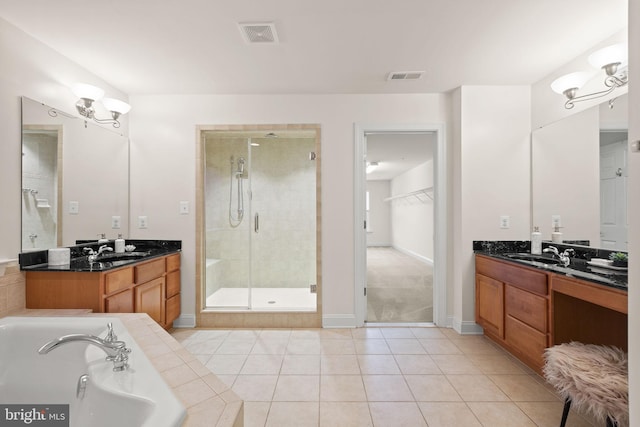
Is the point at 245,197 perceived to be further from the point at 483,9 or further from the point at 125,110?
the point at 483,9

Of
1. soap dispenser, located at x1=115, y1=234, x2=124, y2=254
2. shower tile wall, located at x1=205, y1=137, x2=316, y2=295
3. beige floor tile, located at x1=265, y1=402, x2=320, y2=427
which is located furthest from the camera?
shower tile wall, located at x1=205, y1=137, x2=316, y2=295

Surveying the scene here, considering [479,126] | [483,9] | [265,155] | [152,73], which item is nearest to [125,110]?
[152,73]

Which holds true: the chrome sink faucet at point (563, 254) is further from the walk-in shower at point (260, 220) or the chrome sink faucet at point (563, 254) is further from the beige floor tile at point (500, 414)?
the walk-in shower at point (260, 220)

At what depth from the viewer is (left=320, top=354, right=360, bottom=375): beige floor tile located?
2.31 meters

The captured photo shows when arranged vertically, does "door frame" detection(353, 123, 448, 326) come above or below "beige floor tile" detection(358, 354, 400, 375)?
above

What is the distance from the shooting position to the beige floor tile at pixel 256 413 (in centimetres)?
176

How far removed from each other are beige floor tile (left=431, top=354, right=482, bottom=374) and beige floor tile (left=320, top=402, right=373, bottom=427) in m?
0.84

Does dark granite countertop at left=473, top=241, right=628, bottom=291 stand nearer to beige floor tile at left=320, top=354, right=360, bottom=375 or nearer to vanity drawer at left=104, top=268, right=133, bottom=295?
beige floor tile at left=320, top=354, right=360, bottom=375

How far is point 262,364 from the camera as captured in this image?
2434mm

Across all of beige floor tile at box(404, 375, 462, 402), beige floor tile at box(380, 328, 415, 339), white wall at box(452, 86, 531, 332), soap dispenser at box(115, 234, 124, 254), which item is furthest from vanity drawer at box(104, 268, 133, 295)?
white wall at box(452, 86, 531, 332)

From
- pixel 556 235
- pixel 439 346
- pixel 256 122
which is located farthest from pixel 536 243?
pixel 256 122

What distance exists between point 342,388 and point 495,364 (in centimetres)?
130

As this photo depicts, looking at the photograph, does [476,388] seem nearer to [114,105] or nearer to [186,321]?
[186,321]
